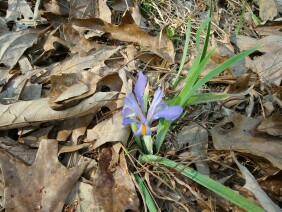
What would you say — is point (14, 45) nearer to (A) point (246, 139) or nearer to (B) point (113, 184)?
(B) point (113, 184)

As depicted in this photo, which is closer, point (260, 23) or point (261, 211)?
point (261, 211)

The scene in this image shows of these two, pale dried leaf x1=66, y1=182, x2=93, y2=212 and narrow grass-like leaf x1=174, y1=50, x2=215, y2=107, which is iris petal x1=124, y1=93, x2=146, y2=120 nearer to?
narrow grass-like leaf x1=174, y1=50, x2=215, y2=107

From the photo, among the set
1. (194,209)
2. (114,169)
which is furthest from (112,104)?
(194,209)

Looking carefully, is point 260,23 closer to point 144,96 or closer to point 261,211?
point 144,96

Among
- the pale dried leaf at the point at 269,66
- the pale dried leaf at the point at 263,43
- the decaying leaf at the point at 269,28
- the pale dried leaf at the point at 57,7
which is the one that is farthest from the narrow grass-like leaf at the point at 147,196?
the decaying leaf at the point at 269,28

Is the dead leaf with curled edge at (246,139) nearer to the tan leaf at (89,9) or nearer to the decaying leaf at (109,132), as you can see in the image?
the decaying leaf at (109,132)

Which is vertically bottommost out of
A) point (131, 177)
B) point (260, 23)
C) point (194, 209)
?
point (194, 209)

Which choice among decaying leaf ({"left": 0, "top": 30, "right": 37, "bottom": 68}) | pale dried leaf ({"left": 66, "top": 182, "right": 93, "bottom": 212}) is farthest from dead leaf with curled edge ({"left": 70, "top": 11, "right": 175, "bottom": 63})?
pale dried leaf ({"left": 66, "top": 182, "right": 93, "bottom": 212})
